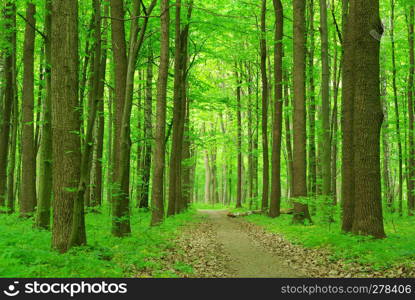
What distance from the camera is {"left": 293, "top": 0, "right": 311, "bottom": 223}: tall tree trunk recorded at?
14.7m

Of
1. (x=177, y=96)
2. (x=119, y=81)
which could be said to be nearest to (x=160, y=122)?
(x=177, y=96)

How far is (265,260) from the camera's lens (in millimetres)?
8977

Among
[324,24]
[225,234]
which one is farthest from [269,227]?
[324,24]

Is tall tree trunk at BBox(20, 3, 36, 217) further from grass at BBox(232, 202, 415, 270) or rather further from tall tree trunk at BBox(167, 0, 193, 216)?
grass at BBox(232, 202, 415, 270)

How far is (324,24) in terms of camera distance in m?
15.2

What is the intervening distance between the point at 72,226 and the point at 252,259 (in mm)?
4475

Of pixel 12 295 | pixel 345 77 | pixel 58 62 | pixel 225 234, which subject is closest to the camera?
Answer: pixel 12 295

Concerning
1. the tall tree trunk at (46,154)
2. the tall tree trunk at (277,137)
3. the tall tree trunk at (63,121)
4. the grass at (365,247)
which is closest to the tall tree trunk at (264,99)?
the tall tree trunk at (277,137)

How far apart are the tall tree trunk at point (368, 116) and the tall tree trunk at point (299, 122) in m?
5.13

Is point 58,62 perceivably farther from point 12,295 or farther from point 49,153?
point 12,295

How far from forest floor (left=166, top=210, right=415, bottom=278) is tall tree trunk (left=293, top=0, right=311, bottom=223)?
2.31 m

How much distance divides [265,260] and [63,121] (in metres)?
5.79

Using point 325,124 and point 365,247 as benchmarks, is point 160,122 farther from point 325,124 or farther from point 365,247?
point 365,247

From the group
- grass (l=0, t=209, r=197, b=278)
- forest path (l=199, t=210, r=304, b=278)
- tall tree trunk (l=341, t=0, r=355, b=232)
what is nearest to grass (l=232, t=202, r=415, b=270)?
tall tree trunk (l=341, t=0, r=355, b=232)
